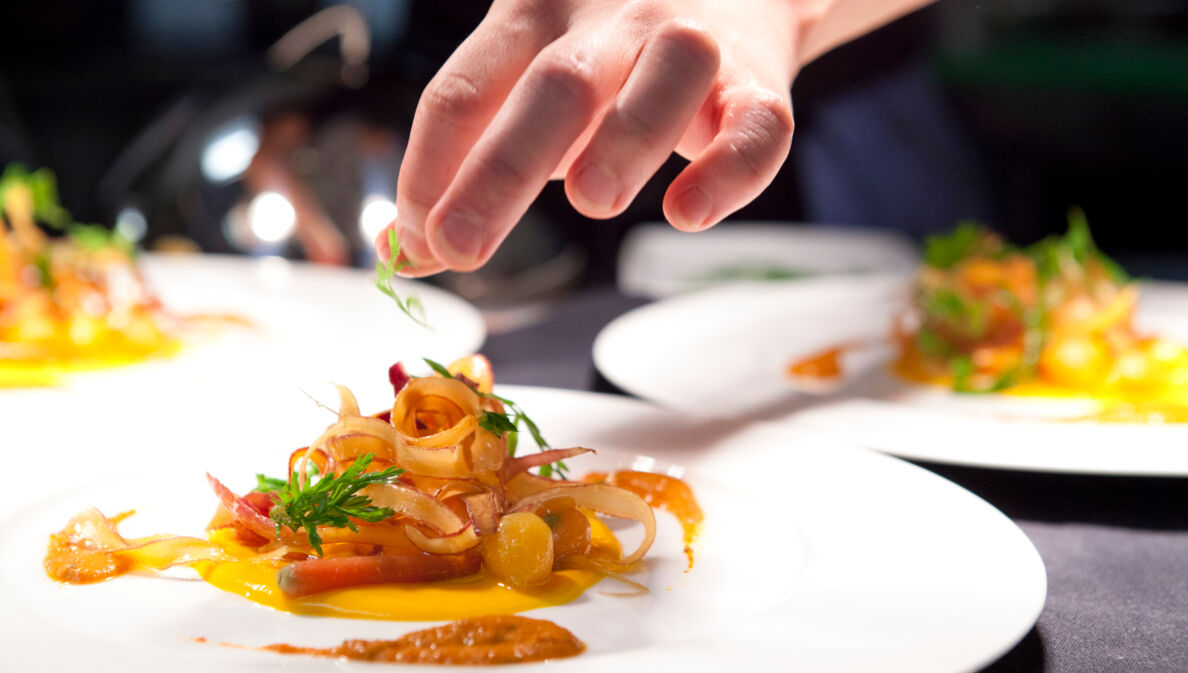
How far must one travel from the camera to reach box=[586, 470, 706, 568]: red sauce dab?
4.38ft

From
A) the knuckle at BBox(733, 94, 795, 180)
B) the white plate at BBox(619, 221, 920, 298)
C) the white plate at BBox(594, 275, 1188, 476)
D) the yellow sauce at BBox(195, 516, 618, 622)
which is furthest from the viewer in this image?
the white plate at BBox(619, 221, 920, 298)

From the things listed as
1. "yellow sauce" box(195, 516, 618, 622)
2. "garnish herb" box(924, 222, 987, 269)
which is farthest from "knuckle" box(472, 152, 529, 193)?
"garnish herb" box(924, 222, 987, 269)

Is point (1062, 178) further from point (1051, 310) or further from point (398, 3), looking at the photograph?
point (1051, 310)

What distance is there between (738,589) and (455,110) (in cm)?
64

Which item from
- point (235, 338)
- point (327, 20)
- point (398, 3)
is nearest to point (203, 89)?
point (398, 3)

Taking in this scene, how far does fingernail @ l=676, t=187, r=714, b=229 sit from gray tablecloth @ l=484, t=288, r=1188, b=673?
0.58 meters

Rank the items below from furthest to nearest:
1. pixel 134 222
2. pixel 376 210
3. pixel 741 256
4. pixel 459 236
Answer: pixel 741 256, pixel 134 222, pixel 376 210, pixel 459 236

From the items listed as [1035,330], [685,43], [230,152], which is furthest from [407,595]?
[230,152]

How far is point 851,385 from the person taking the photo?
2172 mm

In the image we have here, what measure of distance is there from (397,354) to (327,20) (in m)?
2.00

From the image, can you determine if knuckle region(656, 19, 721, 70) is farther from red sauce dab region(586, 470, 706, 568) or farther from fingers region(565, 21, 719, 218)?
red sauce dab region(586, 470, 706, 568)

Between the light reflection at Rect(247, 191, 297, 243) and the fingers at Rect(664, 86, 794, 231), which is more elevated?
the light reflection at Rect(247, 191, 297, 243)

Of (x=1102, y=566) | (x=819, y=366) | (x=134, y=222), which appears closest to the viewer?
(x=1102, y=566)

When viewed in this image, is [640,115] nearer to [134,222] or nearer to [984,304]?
[984,304]
